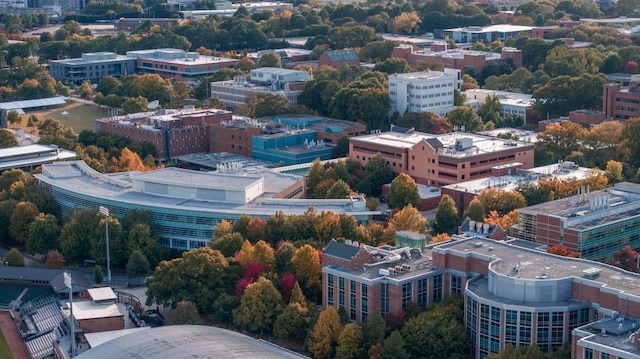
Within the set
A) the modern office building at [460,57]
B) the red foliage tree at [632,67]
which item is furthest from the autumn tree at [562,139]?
the modern office building at [460,57]

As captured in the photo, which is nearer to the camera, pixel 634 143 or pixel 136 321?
pixel 136 321

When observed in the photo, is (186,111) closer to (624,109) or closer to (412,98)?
(412,98)

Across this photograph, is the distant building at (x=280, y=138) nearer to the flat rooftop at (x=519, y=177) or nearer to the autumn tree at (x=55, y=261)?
the flat rooftop at (x=519, y=177)

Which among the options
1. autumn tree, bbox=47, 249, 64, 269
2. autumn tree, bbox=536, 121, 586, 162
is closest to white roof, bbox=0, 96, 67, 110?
autumn tree, bbox=47, 249, 64, 269

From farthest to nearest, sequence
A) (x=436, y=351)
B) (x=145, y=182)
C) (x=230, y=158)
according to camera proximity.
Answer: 1. (x=230, y=158)
2. (x=145, y=182)
3. (x=436, y=351)

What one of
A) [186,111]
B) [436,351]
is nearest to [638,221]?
[436,351]

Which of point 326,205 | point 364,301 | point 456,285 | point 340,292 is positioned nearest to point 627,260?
point 456,285

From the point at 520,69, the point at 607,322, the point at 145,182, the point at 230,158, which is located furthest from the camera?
the point at 520,69
